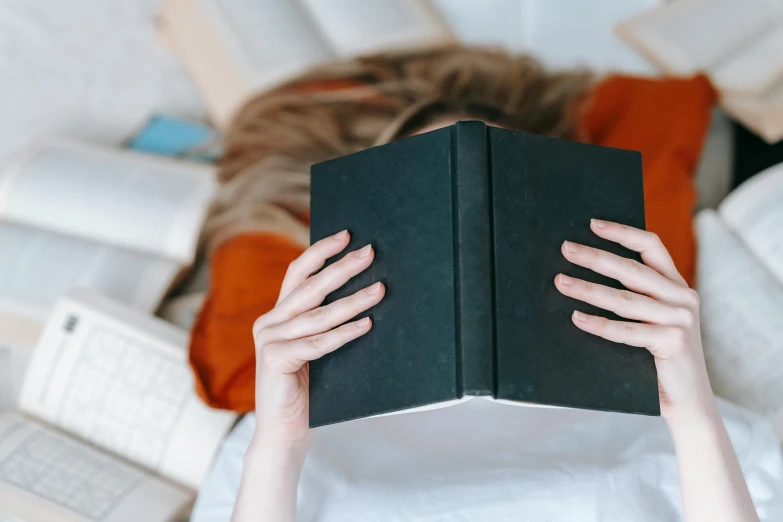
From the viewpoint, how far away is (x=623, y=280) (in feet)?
2.22

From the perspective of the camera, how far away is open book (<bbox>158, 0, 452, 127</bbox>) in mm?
1429

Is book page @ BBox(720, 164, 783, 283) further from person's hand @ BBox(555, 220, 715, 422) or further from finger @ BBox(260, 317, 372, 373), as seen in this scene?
finger @ BBox(260, 317, 372, 373)

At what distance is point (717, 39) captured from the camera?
1380 millimetres

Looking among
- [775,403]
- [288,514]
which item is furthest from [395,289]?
[775,403]

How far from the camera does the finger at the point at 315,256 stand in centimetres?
69

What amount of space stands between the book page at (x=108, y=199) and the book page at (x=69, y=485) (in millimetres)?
366

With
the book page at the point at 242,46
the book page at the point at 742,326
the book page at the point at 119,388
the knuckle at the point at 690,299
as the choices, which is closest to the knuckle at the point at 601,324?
the knuckle at the point at 690,299

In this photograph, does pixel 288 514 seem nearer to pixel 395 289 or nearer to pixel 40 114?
pixel 395 289

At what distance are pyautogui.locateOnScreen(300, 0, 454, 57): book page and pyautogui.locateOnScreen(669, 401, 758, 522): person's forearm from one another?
0.98 m

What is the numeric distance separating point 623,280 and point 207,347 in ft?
2.10

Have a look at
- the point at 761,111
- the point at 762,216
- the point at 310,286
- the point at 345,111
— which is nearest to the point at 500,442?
the point at 310,286

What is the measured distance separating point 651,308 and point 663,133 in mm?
714

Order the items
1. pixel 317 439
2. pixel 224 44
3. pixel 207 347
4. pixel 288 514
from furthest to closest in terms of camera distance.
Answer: pixel 224 44 → pixel 207 347 → pixel 317 439 → pixel 288 514

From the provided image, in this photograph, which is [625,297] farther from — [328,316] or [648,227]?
[648,227]
